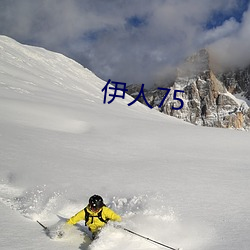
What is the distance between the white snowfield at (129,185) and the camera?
17.2ft

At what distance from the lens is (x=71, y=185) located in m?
7.65

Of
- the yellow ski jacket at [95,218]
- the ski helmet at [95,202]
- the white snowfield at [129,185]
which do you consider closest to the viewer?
the white snowfield at [129,185]

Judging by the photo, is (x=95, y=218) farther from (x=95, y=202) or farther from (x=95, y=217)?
(x=95, y=202)

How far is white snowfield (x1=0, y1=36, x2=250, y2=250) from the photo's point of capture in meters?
5.25

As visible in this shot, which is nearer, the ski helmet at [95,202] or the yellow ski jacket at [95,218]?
the ski helmet at [95,202]

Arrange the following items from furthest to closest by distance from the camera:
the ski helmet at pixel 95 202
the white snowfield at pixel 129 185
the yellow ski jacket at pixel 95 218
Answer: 1. the yellow ski jacket at pixel 95 218
2. the ski helmet at pixel 95 202
3. the white snowfield at pixel 129 185

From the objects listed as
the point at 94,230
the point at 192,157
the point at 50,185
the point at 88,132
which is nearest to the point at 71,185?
the point at 50,185

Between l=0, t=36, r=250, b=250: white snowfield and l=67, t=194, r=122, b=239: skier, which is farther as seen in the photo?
l=67, t=194, r=122, b=239: skier

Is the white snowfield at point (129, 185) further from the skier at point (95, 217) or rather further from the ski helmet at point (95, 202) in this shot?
the ski helmet at point (95, 202)

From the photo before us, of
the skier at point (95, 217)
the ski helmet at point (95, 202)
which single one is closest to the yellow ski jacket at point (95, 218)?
the skier at point (95, 217)

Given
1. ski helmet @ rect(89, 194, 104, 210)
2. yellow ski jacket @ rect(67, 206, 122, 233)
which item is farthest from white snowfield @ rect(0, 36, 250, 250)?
ski helmet @ rect(89, 194, 104, 210)

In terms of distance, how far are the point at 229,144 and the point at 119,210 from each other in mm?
8317

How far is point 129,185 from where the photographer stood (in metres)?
7.77

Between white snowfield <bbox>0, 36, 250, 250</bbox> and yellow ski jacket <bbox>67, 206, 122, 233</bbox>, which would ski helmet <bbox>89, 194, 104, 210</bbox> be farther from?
white snowfield <bbox>0, 36, 250, 250</bbox>
